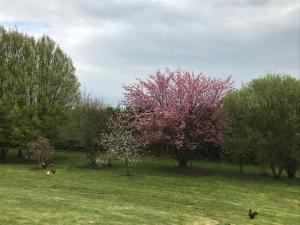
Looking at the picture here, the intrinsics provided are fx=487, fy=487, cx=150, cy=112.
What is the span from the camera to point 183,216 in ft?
63.0

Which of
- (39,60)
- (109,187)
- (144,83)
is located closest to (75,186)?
(109,187)

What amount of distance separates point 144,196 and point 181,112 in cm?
1398

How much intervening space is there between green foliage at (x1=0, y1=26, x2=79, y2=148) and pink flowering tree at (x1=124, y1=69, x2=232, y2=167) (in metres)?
8.39

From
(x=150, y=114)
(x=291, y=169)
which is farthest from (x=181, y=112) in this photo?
(x=291, y=169)

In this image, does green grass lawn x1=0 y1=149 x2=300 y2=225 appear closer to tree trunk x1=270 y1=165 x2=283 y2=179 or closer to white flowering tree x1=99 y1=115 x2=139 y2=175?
tree trunk x1=270 y1=165 x2=283 y2=179

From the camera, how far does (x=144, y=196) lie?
24.0m

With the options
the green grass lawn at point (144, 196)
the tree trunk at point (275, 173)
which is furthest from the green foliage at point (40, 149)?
the tree trunk at point (275, 173)

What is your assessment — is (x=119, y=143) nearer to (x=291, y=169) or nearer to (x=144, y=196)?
(x=144, y=196)

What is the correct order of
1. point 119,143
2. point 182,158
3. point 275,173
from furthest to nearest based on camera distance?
point 182,158
point 275,173
point 119,143

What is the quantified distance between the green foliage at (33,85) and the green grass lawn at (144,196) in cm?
485

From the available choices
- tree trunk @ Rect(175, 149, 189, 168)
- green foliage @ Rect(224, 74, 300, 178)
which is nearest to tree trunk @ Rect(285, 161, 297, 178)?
green foliage @ Rect(224, 74, 300, 178)

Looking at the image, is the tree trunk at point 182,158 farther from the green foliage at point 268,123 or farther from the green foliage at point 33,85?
the green foliage at point 33,85

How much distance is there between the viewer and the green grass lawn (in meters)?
17.5

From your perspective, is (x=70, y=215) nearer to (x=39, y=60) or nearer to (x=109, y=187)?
(x=109, y=187)
